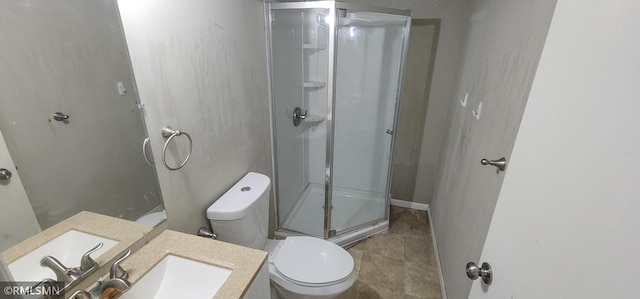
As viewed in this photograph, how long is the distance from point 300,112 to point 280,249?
1.23 meters

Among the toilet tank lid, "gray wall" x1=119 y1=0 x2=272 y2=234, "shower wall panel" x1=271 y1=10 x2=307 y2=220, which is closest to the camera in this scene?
"gray wall" x1=119 y1=0 x2=272 y2=234

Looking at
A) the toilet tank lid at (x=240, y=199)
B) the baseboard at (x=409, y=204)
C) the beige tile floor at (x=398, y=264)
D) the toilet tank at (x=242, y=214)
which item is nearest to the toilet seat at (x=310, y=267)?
the toilet tank at (x=242, y=214)

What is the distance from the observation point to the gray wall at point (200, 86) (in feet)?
3.22

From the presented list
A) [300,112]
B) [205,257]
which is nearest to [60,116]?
[205,257]

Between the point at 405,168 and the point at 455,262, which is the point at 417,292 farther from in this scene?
the point at 405,168

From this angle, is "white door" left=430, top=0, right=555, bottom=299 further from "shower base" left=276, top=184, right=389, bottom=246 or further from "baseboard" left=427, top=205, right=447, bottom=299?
"shower base" left=276, top=184, right=389, bottom=246

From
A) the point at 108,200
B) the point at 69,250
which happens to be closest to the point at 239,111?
the point at 108,200

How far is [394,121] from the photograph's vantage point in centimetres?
231

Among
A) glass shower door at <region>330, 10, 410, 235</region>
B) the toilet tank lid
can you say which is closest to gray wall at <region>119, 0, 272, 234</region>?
the toilet tank lid

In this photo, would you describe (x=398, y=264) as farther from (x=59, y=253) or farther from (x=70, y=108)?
(x=70, y=108)

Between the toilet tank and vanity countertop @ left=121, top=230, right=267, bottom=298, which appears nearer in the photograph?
vanity countertop @ left=121, top=230, right=267, bottom=298

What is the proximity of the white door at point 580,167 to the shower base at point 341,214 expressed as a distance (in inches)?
66.0

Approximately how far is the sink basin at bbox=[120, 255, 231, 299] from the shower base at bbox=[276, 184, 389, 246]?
1.35 metres

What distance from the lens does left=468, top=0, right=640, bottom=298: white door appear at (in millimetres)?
377
